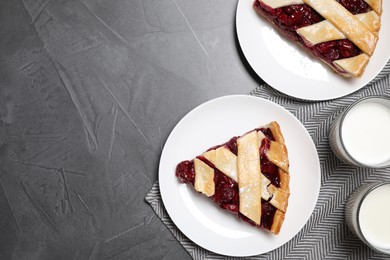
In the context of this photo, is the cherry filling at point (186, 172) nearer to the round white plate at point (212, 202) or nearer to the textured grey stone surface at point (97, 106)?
the round white plate at point (212, 202)

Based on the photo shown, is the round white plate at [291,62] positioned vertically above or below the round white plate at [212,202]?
above

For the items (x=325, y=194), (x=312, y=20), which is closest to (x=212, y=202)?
(x=325, y=194)

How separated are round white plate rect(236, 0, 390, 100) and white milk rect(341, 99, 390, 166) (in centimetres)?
12

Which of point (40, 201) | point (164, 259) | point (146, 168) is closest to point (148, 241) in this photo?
point (164, 259)

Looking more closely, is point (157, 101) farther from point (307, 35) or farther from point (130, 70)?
point (307, 35)

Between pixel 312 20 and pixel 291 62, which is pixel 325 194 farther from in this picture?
pixel 312 20

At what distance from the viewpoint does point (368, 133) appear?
7.66 ft

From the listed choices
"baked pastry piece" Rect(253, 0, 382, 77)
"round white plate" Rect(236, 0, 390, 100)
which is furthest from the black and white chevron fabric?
"baked pastry piece" Rect(253, 0, 382, 77)

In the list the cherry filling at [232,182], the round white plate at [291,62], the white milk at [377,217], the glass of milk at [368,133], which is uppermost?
the round white plate at [291,62]

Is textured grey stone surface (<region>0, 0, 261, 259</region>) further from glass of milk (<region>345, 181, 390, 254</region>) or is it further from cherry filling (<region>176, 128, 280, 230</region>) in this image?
glass of milk (<region>345, 181, 390, 254</region>)

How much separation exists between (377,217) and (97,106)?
1263 mm

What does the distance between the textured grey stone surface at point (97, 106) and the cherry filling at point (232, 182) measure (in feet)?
0.70

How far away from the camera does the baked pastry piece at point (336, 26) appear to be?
7.77ft

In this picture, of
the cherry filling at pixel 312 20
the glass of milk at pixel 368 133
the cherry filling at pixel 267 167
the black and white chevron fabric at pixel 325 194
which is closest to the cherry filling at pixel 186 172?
the black and white chevron fabric at pixel 325 194
